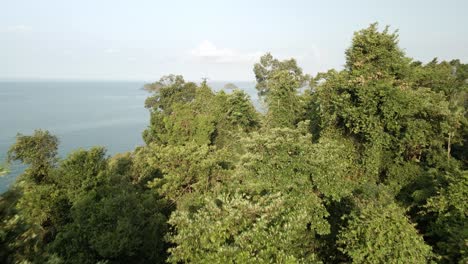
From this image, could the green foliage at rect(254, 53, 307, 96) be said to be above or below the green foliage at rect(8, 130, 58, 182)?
above

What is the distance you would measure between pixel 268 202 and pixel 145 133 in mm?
28258

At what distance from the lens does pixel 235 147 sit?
1024 inches

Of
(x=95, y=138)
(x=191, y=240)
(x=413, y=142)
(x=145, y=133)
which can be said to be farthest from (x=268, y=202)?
(x=95, y=138)

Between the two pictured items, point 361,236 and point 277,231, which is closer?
point 277,231

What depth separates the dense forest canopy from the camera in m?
8.12

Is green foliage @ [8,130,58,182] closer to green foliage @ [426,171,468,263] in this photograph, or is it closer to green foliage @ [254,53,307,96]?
green foliage @ [426,171,468,263]

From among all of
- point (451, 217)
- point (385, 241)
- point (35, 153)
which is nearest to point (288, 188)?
point (385, 241)

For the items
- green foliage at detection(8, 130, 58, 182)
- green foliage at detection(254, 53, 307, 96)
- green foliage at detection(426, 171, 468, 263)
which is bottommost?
green foliage at detection(8, 130, 58, 182)

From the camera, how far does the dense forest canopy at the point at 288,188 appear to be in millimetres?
8117

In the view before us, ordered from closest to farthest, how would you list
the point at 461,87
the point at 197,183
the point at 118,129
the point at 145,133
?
the point at 197,183 → the point at 461,87 → the point at 145,133 → the point at 118,129

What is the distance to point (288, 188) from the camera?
10656mm

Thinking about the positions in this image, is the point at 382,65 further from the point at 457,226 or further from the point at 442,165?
the point at 457,226

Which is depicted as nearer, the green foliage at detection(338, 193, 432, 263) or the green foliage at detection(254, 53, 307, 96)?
the green foliage at detection(338, 193, 432, 263)

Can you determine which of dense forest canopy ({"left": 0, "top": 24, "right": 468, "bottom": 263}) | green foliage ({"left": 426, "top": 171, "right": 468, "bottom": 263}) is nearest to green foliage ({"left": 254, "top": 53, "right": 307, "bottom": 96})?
dense forest canopy ({"left": 0, "top": 24, "right": 468, "bottom": 263})
